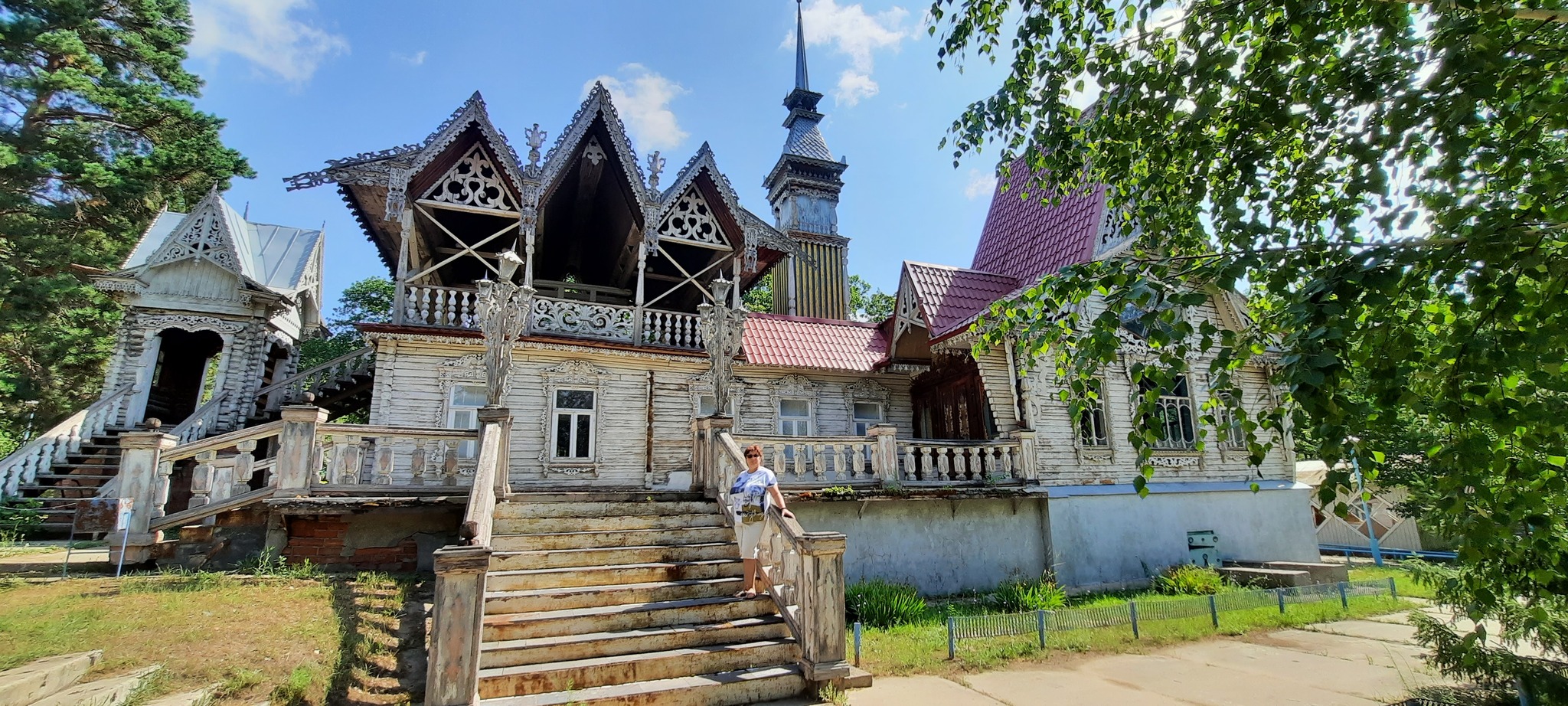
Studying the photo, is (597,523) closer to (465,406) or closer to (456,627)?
(456,627)

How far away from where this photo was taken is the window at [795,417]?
1623 cm

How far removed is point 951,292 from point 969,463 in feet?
14.4

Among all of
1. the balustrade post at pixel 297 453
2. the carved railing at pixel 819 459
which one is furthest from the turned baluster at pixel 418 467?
the carved railing at pixel 819 459

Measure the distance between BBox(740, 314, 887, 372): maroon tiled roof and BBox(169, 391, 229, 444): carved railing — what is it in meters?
11.3

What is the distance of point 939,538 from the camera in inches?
509

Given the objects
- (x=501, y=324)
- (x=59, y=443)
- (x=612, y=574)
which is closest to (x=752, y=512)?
(x=612, y=574)

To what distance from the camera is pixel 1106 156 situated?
6516mm

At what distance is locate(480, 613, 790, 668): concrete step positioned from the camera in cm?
639

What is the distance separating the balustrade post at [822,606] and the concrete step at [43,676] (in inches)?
220

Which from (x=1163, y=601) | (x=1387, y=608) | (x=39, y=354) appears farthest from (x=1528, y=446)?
(x=39, y=354)

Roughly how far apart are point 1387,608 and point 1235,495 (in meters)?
3.67

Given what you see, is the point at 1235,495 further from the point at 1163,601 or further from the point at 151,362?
the point at 151,362

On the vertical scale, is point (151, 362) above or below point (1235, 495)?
above

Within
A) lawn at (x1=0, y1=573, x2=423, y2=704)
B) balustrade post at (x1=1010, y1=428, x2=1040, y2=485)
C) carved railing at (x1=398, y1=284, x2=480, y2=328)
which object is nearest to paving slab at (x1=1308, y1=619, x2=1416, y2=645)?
balustrade post at (x1=1010, y1=428, x2=1040, y2=485)
